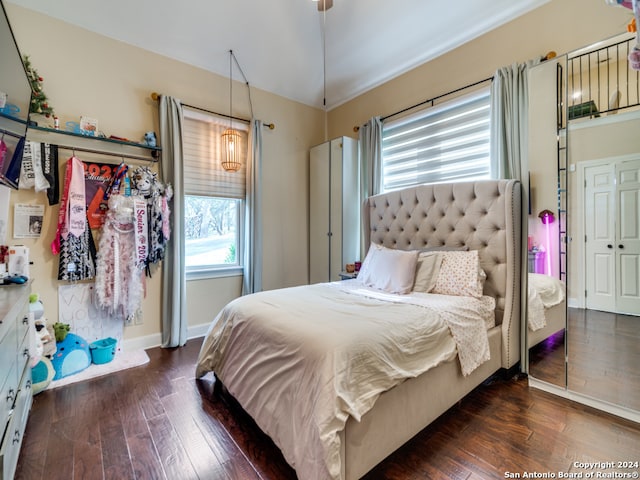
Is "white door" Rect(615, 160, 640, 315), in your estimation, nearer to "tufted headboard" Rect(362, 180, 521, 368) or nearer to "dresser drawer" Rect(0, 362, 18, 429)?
"tufted headboard" Rect(362, 180, 521, 368)

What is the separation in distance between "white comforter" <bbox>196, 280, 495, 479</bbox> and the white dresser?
3.07 ft

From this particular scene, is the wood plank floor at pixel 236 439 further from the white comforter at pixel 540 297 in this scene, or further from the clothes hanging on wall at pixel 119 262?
the clothes hanging on wall at pixel 119 262

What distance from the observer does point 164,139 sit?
9.62 feet

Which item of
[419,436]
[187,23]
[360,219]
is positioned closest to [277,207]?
[360,219]

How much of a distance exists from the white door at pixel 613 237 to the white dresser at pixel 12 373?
3038mm

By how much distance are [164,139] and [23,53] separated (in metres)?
1.13

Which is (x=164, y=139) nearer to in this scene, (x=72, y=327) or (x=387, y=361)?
(x=72, y=327)

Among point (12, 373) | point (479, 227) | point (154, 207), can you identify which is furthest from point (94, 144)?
point (479, 227)

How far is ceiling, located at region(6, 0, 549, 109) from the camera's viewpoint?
250cm

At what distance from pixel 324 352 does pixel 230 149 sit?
2662 millimetres

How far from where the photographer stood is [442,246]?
8.68ft

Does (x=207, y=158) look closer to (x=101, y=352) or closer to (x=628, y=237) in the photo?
(x=101, y=352)

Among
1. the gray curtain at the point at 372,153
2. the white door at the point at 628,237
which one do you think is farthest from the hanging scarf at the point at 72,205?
the white door at the point at 628,237

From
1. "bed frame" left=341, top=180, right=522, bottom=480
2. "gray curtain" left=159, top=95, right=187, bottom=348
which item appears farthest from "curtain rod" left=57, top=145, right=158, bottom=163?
"bed frame" left=341, top=180, right=522, bottom=480
